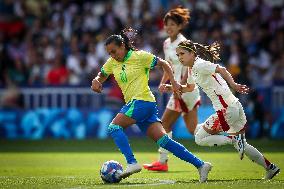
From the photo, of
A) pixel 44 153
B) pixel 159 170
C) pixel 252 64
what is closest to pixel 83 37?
pixel 252 64

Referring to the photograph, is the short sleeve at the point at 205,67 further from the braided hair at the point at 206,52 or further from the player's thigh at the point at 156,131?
the player's thigh at the point at 156,131

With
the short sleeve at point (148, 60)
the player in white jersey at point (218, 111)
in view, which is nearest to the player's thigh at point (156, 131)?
the player in white jersey at point (218, 111)

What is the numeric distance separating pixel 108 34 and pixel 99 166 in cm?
964

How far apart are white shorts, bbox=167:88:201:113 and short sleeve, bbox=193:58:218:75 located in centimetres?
266

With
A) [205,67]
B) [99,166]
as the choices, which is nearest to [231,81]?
[205,67]

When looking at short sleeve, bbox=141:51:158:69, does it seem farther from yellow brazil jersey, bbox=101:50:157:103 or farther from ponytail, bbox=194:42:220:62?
ponytail, bbox=194:42:220:62

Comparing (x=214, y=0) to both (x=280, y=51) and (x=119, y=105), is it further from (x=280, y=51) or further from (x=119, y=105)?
(x=119, y=105)

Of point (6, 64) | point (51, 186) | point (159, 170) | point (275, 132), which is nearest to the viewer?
point (51, 186)

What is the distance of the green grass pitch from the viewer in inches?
456

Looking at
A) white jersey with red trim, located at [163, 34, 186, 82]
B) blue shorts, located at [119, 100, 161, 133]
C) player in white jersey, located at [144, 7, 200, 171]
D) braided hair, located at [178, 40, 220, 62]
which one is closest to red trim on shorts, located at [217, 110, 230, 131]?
braided hair, located at [178, 40, 220, 62]

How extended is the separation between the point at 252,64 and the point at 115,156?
7.07 meters

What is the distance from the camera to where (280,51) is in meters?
23.0

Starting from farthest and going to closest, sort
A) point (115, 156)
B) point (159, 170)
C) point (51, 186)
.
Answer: point (115, 156)
point (159, 170)
point (51, 186)

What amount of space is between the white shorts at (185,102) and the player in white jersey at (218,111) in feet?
8.12
